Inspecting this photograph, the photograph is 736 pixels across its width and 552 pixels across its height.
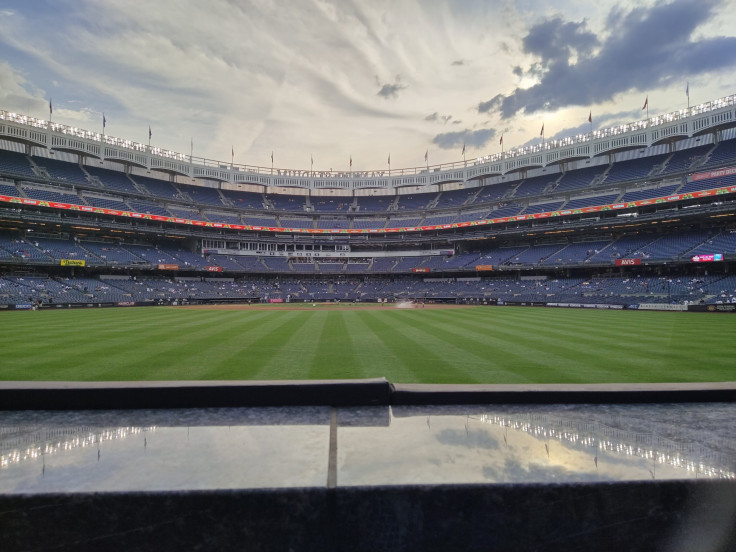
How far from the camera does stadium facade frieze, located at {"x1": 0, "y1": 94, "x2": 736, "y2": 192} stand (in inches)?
2005

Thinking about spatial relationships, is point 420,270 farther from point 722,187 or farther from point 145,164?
point 145,164

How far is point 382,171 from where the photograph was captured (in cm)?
8281

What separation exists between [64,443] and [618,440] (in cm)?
421

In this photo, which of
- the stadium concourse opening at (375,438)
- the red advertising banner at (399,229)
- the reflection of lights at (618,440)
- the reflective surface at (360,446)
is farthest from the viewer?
the red advertising banner at (399,229)

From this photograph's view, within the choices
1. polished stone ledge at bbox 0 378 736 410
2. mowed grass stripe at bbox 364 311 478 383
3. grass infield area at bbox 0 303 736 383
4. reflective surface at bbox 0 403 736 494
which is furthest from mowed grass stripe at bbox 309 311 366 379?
reflective surface at bbox 0 403 736 494

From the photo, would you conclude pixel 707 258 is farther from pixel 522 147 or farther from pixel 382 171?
pixel 382 171

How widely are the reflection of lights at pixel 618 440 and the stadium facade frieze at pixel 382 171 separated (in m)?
65.2

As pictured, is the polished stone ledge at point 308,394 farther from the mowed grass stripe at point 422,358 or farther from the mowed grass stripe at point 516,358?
the mowed grass stripe at point 516,358

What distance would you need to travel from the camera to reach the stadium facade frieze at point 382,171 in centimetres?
5094

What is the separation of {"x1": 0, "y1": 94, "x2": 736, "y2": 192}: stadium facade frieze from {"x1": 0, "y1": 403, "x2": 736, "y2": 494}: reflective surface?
65.1 m

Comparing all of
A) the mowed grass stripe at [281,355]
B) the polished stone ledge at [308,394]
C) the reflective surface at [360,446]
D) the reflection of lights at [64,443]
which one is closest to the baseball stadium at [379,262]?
the mowed grass stripe at [281,355]

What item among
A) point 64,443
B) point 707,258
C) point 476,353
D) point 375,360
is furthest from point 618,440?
point 707,258

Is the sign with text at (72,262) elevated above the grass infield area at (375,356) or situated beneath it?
elevated above

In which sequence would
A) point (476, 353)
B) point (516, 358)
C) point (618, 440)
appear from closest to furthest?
point (618, 440) → point (516, 358) → point (476, 353)
